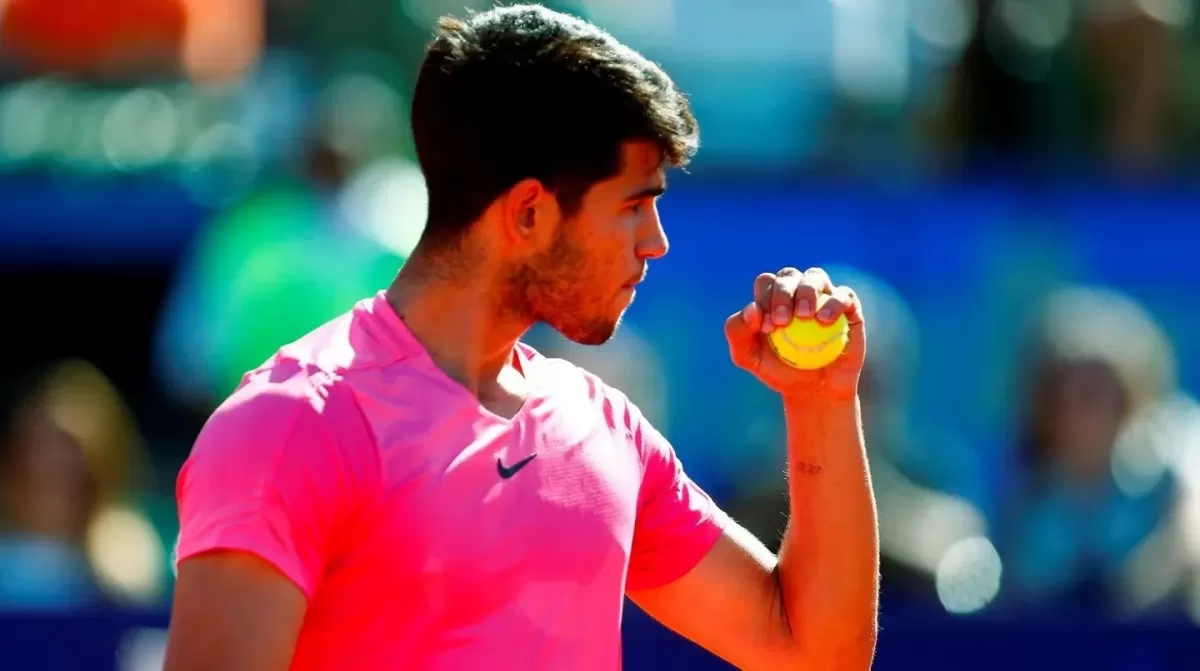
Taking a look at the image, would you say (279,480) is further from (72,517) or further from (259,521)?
(72,517)

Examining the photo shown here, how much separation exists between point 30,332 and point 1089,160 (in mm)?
4464

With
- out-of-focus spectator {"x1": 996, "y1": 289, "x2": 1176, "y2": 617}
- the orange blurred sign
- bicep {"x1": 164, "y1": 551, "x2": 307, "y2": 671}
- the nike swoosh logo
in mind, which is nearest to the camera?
bicep {"x1": 164, "y1": 551, "x2": 307, "y2": 671}

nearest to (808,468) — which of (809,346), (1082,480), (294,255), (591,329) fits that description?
(809,346)

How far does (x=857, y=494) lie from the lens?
2.96 meters

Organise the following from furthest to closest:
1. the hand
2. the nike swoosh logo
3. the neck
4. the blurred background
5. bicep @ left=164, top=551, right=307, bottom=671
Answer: the blurred background
the hand
the neck
the nike swoosh logo
bicep @ left=164, top=551, right=307, bottom=671

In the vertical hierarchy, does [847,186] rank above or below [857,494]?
below

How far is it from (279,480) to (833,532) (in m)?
1.00

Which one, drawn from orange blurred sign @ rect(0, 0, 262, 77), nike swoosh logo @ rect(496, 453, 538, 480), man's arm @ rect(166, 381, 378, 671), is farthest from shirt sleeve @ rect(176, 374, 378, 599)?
orange blurred sign @ rect(0, 0, 262, 77)

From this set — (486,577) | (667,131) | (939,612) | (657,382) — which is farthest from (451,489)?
→ (657,382)

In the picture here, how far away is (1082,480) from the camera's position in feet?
19.3

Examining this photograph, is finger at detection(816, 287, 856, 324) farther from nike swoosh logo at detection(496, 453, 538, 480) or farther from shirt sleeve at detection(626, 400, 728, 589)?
nike swoosh logo at detection(496, 453, 538, 480)

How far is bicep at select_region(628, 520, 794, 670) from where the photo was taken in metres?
2.99

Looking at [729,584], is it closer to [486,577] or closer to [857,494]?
[857,494]

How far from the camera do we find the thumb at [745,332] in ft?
9.29
